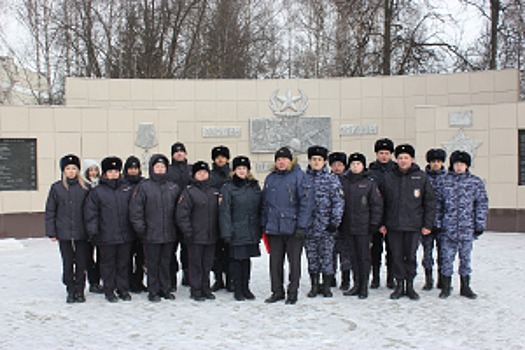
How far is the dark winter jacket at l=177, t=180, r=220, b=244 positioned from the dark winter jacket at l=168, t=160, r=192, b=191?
1.97 feet

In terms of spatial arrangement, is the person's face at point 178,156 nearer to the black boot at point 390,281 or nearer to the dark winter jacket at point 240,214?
the dark winter jacket at point 240,214

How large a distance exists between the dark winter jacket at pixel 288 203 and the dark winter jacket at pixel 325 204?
0.19 meters

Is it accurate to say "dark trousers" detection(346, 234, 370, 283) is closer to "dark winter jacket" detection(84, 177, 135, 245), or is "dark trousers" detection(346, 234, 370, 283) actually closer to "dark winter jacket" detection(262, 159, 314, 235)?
"dark winter jacket" detection(262, 159, 314, 235)

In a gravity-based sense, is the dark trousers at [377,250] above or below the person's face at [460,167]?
below

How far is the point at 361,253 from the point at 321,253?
1.43ft

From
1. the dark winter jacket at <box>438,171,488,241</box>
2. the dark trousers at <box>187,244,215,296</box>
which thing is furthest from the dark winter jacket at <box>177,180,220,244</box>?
the dark winter jacket at <box>438,171,488,241</box>

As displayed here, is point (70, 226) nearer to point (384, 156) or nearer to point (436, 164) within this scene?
point (384, 156)

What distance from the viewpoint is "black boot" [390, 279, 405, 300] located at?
5932 millimetres

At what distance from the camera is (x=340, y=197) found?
5973 mm

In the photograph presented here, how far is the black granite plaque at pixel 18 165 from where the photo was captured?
10.6 meters

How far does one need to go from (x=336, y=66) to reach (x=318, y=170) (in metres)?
13.7

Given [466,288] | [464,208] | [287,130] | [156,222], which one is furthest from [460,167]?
[287,130]

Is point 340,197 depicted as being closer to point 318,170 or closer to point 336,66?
point 318,170

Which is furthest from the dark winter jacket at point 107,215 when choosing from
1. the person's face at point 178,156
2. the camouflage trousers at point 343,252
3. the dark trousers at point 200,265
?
the camouflage trousers at point 343,252
